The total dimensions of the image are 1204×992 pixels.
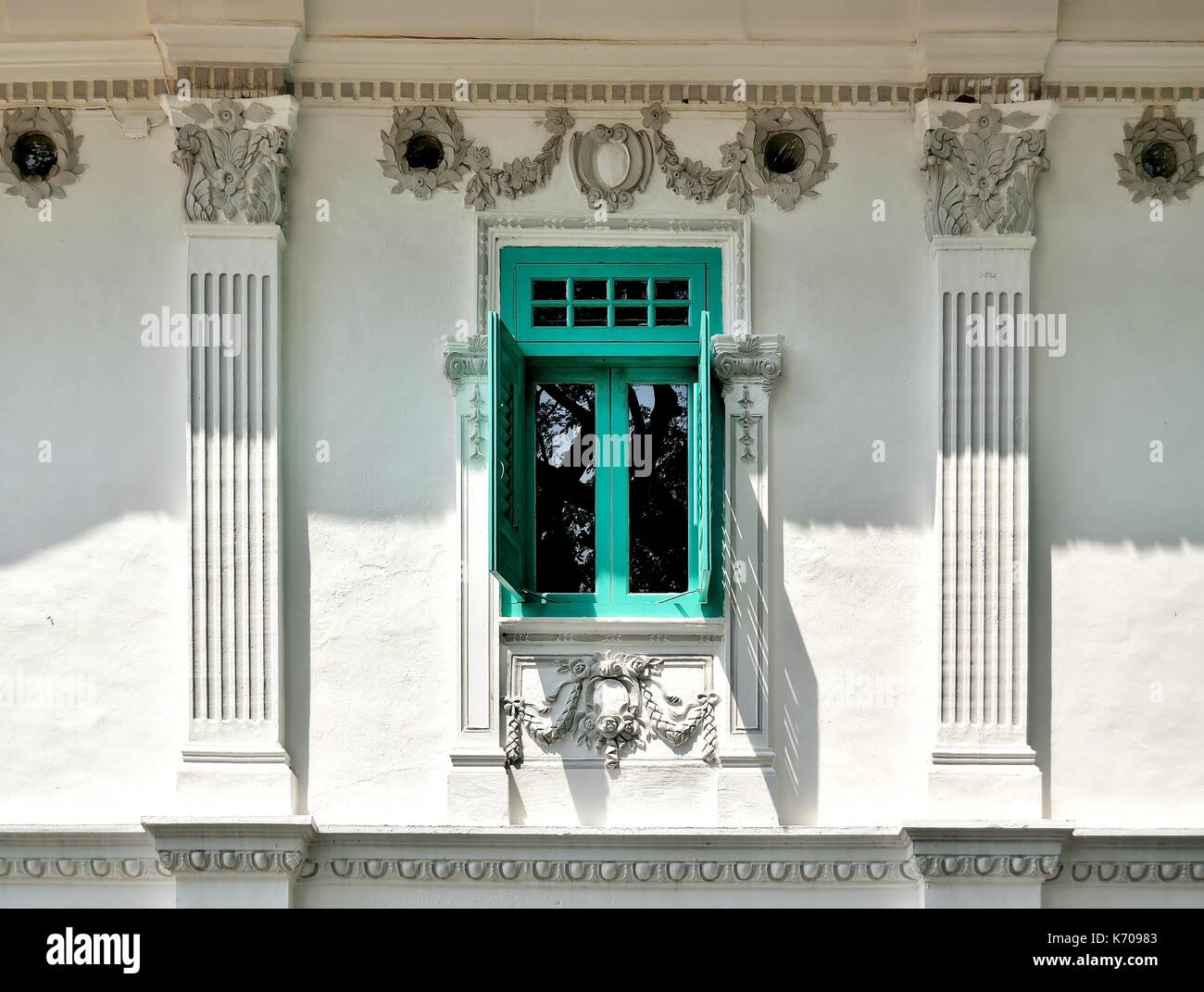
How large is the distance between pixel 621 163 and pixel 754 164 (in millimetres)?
778

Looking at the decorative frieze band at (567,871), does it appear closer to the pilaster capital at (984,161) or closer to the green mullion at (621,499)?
the green mullion at (621,499)

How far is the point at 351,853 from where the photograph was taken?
10008 mm

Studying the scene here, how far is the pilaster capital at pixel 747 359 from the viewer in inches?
405

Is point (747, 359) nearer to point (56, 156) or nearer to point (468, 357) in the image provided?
point (468, 357)

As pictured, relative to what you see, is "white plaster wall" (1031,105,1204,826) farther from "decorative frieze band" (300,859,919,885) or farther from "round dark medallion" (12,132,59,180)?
"round dark medallion" (12,132,59,180)

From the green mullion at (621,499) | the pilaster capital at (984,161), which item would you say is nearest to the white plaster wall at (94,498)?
the green mullion at (621,499)

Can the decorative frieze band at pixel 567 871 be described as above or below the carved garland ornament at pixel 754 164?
below

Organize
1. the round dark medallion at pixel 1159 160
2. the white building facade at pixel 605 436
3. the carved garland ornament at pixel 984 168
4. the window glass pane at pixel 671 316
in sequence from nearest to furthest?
the white building facade at pixel 605 436 < the carved garland ornament at pixel 984 168 < the window glass pane at pixel 671 316 < the round dark medallion at pixel 1159 160

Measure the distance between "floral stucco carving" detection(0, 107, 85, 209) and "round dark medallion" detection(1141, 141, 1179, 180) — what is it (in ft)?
20.4

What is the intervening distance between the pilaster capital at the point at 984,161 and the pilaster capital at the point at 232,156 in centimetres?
375

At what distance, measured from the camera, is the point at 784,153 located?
10.6 metres
